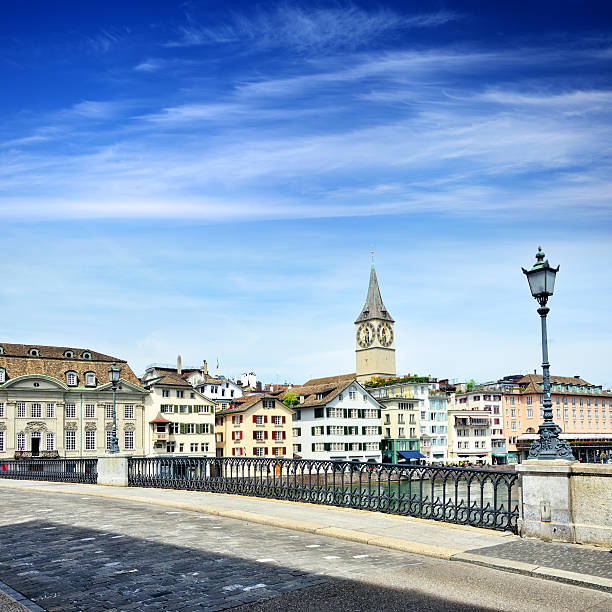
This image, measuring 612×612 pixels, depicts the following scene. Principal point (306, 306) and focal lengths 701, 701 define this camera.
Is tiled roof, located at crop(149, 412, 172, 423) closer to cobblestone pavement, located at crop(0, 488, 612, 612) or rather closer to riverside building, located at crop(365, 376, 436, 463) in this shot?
riverside building, located at crop(365, 376, 436, 463)

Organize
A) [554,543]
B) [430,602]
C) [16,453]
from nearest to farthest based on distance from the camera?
[430,602] → [554,543] → [16,453]

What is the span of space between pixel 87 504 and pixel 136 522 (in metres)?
5.07

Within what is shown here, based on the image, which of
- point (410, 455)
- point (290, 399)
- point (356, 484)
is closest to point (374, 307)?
point (290, 399)

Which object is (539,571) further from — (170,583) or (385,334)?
(385,334)

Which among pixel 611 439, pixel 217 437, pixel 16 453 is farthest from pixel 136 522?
pixel 611 439

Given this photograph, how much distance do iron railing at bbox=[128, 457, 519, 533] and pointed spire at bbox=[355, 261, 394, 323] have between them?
161 meters

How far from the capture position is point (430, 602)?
8367 millimetres

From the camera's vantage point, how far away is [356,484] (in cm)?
2048

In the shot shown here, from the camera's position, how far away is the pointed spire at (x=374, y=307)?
18600 centimetres

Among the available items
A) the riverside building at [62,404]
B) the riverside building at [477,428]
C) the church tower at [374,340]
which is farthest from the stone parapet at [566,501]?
the church tower at [374,340]

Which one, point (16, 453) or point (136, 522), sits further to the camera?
point (16, 453)

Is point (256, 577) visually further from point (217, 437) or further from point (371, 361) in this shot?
point (371, 361)

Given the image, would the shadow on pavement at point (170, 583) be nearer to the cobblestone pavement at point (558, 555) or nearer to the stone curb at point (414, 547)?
the stone curb at point (414, 547)

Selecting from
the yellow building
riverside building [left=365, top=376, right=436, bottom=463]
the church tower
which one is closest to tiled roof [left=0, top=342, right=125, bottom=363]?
the yellow building
